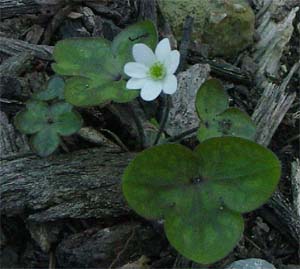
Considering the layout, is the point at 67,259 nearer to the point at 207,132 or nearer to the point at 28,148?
the point at 28,148

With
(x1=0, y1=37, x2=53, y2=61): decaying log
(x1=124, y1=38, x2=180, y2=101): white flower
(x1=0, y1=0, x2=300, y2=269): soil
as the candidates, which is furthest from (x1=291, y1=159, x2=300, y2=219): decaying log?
(x1=0, y1=37, x2=53, y2=61): decaying log

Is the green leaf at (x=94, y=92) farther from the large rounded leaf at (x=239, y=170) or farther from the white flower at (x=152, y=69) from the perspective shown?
the large rounded leaf at (x=239, y=170)

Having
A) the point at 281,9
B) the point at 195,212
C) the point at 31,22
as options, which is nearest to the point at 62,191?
the point at 195,212

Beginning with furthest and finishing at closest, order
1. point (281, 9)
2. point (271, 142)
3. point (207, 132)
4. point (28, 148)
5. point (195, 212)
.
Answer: point (281, 9), point (271, 142), point (28, 148), point (207, 132), point (195, 212)

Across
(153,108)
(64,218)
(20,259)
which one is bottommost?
(20,259)

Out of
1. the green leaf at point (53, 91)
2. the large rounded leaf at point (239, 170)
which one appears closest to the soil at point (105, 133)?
the green leaf at point (53, 91)

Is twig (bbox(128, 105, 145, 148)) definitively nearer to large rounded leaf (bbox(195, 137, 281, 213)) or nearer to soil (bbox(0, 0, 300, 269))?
soil (bbox(0, 0, 300, 269))
